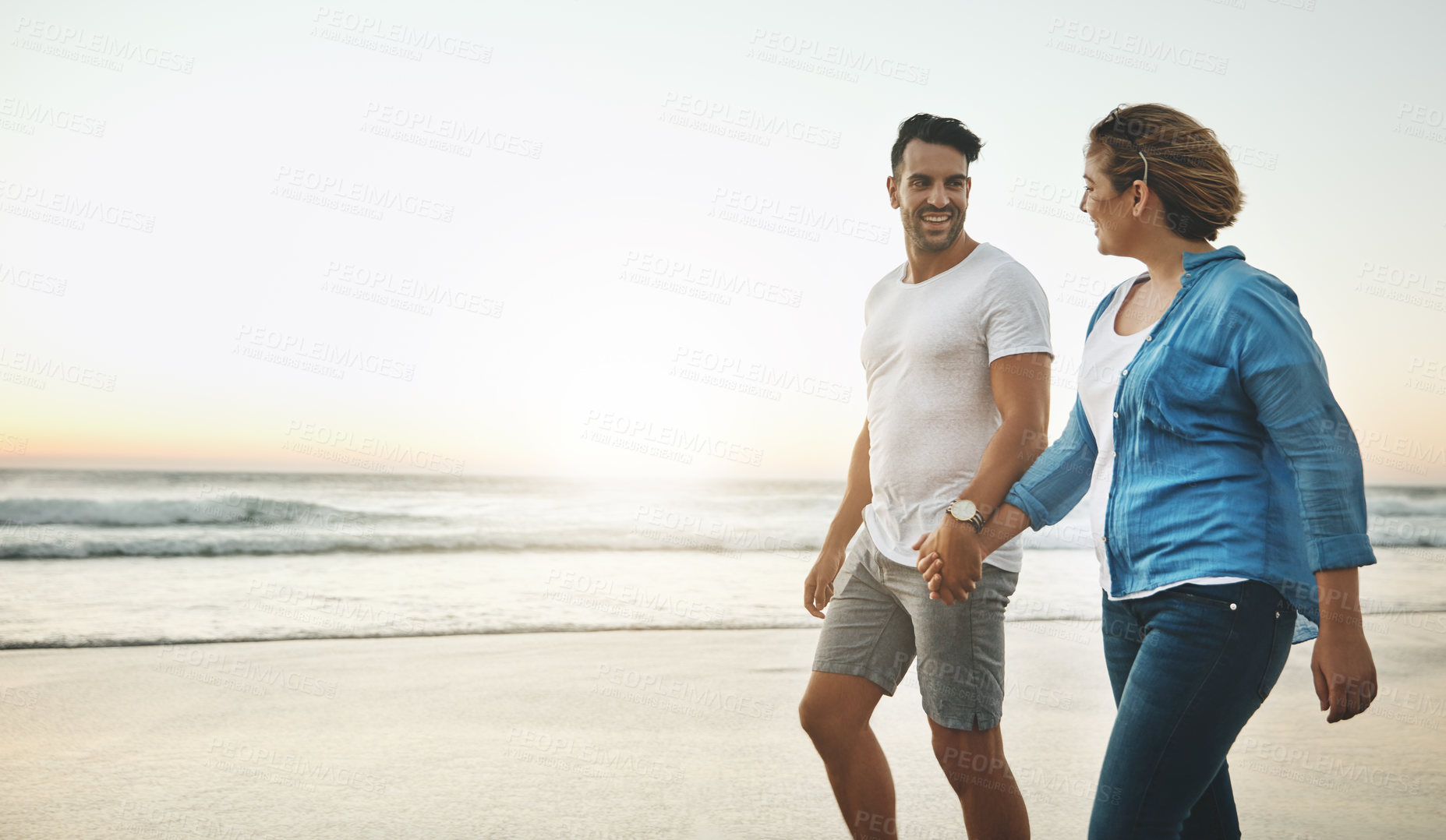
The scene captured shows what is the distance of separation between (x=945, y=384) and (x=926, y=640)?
59 centimetres

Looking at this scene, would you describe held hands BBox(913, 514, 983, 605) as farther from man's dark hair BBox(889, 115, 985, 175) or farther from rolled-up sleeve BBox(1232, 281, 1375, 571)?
man's dark hair BBox(889, 115, 985, 175)

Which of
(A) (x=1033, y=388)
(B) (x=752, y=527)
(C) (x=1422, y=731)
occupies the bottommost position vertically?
(B) (x=752, y=527)

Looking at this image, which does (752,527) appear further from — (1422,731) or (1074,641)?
(1422,731)

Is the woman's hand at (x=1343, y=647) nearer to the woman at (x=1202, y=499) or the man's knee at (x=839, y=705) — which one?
the woman at (x=1202, y=499)

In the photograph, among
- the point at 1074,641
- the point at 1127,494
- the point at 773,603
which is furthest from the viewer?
the point at 773,603

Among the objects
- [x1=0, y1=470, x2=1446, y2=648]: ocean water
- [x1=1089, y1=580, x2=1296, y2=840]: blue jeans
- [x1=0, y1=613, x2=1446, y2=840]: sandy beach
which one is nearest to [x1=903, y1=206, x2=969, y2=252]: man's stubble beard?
[x1=1089, y1=580, x2=1296, y2=840]: blue jeans

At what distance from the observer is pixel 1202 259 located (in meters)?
1.71

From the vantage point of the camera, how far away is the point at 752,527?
713 inches

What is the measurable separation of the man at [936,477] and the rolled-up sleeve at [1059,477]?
87 millimetres

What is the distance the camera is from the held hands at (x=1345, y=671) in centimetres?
147

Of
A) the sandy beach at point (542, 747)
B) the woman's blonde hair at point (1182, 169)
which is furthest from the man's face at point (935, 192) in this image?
the sandy beach at point (542, 747)

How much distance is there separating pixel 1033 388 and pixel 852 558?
0.65m

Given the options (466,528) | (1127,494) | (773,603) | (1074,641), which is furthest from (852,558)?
(466,528)

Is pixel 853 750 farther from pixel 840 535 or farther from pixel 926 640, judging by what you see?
pixel 840 535
